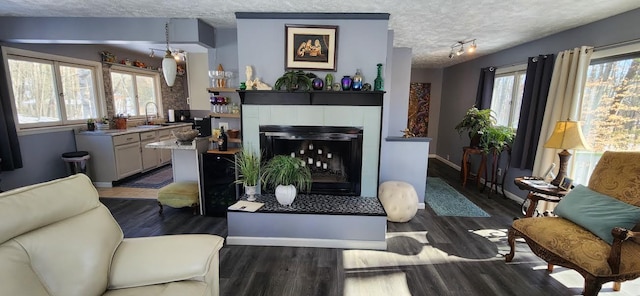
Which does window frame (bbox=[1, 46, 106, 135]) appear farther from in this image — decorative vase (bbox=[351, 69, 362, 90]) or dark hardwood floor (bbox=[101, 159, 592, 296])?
decorative vase (bbox=[351, 69, 362, 90])

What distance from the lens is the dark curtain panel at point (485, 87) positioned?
4.76 m

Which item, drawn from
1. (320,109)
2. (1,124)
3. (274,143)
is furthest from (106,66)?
(320,109)

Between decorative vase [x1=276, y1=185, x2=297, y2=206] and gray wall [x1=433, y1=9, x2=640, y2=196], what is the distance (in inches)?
137

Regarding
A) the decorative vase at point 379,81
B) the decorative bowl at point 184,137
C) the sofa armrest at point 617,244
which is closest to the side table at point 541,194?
the sofa armrest at point 617,244

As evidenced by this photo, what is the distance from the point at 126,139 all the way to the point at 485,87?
6.34m

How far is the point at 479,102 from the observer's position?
5020mm

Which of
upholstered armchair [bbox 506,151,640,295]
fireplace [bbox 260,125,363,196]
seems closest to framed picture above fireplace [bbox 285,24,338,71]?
fireplace [bbox 260,125,363,196]

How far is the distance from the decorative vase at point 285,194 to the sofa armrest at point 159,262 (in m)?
1.24

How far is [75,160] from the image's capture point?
401 centimetres

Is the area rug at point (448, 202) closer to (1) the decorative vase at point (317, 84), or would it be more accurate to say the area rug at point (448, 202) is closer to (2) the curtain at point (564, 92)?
(2) the curtain at point (564, 92)

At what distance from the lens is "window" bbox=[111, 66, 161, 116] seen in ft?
17.2

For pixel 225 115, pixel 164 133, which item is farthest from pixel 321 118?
pixel 164 133

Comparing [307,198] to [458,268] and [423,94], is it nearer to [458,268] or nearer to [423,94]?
[458,268]

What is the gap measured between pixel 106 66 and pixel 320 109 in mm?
4397
